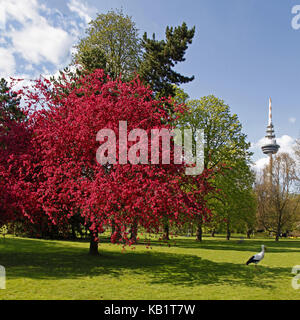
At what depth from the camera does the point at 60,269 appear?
1357 centimetres

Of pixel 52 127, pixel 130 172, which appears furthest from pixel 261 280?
pixel 52 127

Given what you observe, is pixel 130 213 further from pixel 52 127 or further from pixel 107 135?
pixel 52 127

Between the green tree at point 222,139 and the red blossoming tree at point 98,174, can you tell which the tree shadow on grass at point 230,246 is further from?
the red blossoming tree at point 98,174

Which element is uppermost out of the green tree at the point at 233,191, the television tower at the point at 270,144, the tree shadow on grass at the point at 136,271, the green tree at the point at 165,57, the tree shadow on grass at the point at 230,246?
the television tower at the point at 270,144

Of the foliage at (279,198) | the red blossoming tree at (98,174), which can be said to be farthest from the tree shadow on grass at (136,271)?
the foliage at (279,198)

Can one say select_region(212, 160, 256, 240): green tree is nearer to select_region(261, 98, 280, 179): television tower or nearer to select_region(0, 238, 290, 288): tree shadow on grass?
select_region(0, 238, 290, 288): tree shadow on grass

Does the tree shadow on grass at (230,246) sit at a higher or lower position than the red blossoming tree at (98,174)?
lower

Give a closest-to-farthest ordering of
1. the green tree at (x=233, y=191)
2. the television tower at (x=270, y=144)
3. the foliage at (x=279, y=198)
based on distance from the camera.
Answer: the green tree at (x=233, y=191) < the foliage at (x=279, y=198) < the television tower at (x=270, y=144)

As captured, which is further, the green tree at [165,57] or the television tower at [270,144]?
the television tower at [270,144]

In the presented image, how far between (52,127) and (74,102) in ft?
5.41

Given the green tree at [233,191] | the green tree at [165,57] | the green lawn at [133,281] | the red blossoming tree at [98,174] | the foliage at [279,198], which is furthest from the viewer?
the foliage at [279,198]

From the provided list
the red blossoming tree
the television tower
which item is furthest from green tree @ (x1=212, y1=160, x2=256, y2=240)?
the television tower
